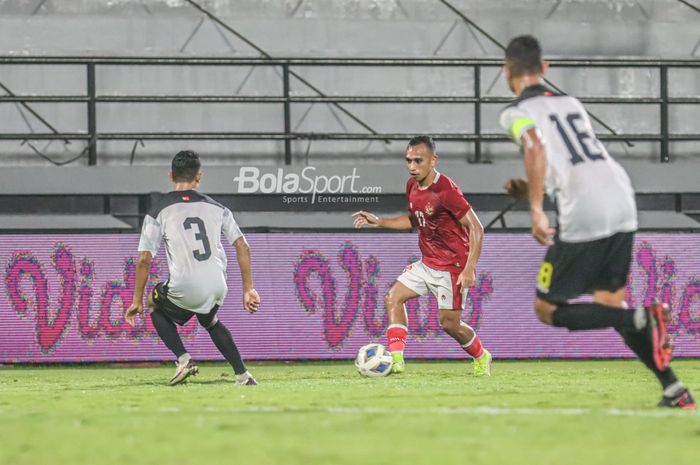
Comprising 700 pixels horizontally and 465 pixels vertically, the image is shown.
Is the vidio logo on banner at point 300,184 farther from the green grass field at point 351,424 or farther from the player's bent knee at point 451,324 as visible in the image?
the green grass field at point 351,424

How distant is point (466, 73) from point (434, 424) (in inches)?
→ 522

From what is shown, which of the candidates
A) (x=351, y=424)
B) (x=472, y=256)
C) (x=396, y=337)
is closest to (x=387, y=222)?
(x=472, y=256)

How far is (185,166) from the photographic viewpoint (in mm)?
10789

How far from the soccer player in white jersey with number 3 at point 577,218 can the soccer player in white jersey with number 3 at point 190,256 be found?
3794mm

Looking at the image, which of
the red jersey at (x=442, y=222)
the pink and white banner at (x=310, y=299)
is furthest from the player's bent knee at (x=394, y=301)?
the pink and white banner at (x=310, y=299)

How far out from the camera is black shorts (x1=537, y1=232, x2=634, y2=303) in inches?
291

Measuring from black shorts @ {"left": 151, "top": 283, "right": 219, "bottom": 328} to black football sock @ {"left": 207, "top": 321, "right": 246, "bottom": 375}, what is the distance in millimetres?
86

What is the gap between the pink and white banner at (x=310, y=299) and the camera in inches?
636

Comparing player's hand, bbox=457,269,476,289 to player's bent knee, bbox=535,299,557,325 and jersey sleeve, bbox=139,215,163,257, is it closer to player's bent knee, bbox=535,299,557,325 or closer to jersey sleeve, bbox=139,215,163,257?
jersey sleeve, bbox=139,215,163,257

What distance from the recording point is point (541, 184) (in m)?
7.34

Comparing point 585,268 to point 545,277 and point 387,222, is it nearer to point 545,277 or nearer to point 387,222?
point 545,277

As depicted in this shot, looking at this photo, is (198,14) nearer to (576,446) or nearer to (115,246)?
A: (115,246)

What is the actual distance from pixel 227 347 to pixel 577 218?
4.26 m

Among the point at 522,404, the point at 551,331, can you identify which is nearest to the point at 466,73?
the point at 551,331
